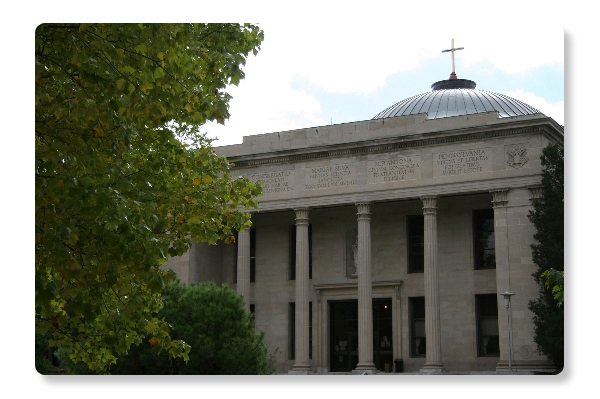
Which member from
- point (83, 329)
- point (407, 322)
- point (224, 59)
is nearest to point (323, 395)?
point (83, 329)

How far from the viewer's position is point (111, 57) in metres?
10.8

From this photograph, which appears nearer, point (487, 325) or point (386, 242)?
point (487, 325)

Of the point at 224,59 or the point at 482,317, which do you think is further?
the point at 482,317

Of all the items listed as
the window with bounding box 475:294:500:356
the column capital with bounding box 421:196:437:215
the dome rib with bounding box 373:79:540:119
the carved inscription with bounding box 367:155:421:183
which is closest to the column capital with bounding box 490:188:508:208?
the column capital with bounding box 421:196:437:215

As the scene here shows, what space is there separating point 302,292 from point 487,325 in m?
6.98

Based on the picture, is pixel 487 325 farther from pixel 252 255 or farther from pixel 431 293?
pixel 252 255

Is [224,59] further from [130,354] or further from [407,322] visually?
[407,322]

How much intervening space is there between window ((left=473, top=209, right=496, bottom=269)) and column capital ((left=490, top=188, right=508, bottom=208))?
8.88 ft

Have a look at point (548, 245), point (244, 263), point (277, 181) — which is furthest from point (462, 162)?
point (244, 263)

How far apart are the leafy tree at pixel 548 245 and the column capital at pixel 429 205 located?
3.70 m

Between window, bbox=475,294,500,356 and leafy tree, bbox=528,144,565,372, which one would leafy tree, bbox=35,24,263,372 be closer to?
leafy tree, bbox=528,144,565,372

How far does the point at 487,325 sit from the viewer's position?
105ft

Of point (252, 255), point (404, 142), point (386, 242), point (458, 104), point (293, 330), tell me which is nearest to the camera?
point (404, 142)

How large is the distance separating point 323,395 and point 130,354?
11.4 meters
